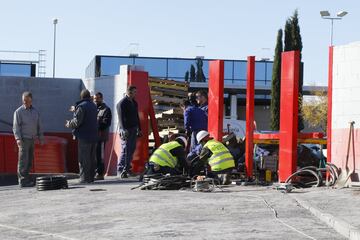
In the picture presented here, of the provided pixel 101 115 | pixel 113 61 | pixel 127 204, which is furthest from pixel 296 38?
pixel 127 204

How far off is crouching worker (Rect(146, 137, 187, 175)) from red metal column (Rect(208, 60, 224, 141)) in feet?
5.45

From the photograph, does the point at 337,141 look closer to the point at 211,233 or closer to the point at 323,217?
the point at 323,217

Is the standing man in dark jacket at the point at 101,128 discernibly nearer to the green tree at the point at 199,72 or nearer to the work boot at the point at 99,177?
the work boot at the point at 99,177

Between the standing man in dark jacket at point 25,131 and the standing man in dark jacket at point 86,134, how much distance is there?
70cm

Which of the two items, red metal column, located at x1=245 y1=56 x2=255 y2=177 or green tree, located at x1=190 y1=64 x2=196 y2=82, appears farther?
green tree, located at x1=190 y1=64 x2=196 y2=82

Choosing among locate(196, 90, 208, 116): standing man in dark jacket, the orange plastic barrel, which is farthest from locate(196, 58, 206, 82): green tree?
locate(196, 90, 208, 116): standing man in dark jacket

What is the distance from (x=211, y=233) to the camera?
938 centimetres

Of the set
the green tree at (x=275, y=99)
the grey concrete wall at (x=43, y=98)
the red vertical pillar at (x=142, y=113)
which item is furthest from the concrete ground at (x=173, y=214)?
the green tree at (x=275, y=99)

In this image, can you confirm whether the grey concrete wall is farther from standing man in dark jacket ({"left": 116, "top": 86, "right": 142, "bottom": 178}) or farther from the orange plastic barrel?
standing man in dark jacket ({"left": 116, "top": 86, "right": 142, "bottom": 178})

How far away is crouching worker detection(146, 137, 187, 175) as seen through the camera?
50.1 ft

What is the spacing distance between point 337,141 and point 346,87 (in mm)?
1016

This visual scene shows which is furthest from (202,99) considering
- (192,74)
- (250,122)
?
(192,74)

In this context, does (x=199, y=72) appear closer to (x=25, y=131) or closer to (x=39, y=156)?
(x=39, y=156)

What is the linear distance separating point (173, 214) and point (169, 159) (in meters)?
4.29
